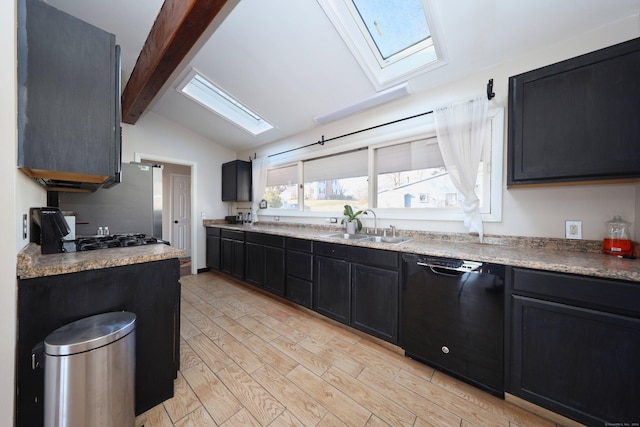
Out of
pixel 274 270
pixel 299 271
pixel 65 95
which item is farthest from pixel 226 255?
pixel 65 95

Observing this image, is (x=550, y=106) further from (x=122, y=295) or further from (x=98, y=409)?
(x=98, y=409)

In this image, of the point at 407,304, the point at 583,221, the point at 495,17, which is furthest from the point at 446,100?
the point at 407,304

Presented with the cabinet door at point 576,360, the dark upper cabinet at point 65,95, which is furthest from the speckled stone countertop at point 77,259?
the cabinet door at point 576,360

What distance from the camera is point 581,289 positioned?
1.17 m

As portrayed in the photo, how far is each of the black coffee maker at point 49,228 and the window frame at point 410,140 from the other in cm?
252

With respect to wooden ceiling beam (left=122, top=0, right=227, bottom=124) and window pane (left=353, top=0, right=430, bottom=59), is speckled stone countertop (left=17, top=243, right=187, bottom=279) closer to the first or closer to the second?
wooden ceiling beam (left=122, top=0, right=227, bottom=124)

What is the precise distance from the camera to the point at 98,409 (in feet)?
3.25

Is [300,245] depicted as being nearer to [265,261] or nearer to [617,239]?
[265,261]

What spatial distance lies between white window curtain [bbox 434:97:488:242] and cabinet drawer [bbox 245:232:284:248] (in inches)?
80.2

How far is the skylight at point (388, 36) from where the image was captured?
1833 mm

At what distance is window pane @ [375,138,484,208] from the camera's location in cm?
226

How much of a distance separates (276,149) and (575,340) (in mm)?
3953

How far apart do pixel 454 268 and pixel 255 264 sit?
256 centimetres

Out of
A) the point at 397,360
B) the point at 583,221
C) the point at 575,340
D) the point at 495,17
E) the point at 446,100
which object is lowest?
the point at 397,360
